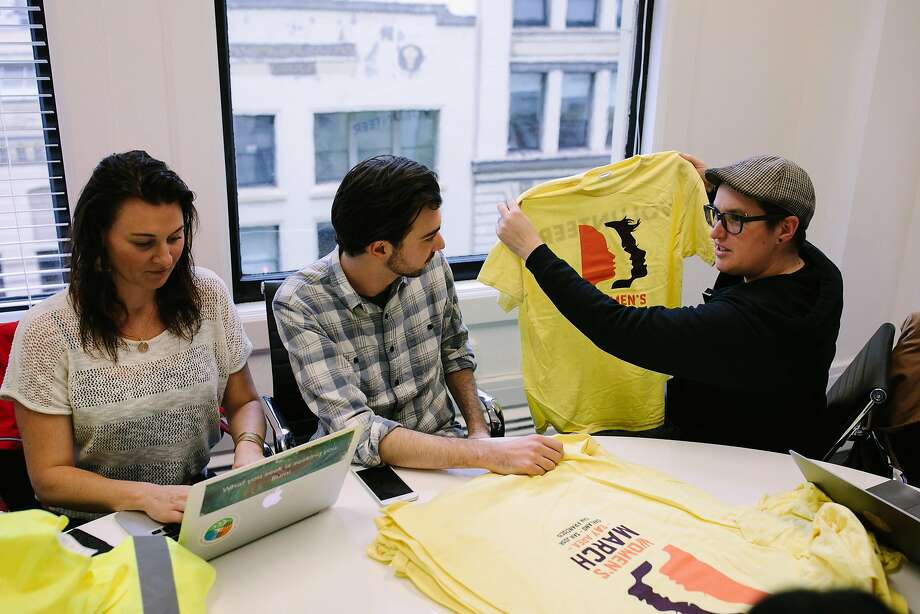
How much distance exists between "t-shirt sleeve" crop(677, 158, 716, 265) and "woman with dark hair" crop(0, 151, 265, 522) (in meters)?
1.38

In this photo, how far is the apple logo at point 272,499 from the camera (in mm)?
1312

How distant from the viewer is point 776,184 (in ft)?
6.03

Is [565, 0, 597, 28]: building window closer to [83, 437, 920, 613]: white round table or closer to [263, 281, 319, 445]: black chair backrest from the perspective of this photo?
[263, 281, 319, 445]: black chair backrest

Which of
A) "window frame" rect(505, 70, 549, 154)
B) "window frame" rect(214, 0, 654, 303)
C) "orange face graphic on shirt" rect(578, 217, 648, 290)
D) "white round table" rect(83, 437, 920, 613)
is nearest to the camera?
"white round table" rect(83, 437, 920, 613)

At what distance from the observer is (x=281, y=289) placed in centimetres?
187

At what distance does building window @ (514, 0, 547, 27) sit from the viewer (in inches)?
120

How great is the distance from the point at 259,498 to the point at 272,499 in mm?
41

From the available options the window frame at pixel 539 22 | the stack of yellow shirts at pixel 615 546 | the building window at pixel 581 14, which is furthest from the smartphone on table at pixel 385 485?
the building window at pixel 581 14

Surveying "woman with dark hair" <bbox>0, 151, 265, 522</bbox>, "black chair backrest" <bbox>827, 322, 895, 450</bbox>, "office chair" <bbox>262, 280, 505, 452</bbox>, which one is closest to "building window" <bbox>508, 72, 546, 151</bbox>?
"office chair" <bbox>262, 280, 505, 452</bbox>

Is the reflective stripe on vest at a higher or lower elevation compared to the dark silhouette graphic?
lower

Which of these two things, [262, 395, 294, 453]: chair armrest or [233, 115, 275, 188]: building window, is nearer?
[262, 395, 294, 453]: chair armrest

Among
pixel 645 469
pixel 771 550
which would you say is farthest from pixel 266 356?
pixel 771 550

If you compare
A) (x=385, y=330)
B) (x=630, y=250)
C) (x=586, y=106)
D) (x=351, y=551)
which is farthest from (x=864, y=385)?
(x=586, y=106)

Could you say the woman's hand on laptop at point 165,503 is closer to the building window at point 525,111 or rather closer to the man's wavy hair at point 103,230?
the man's wavy hair at point 103,230
